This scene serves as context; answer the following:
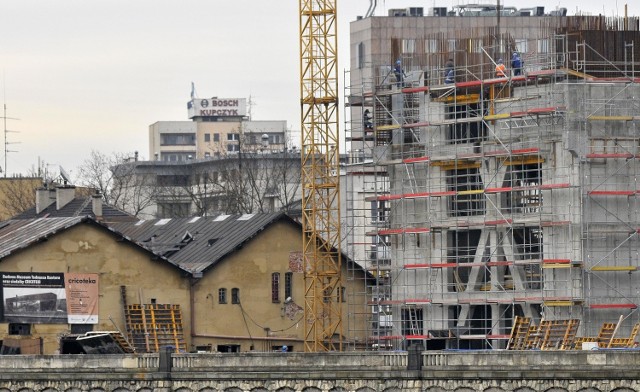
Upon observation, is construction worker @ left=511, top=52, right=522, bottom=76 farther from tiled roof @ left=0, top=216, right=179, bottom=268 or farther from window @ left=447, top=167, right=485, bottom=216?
tiled roof @ left=0, top=216, right=179, bottom=268

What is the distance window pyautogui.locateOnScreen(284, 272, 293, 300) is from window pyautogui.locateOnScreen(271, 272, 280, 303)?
58cm

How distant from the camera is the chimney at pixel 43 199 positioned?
11981 centimetres

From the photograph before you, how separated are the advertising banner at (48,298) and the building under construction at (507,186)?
557 inches

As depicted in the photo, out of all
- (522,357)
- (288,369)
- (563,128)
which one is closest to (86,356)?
(288,369)

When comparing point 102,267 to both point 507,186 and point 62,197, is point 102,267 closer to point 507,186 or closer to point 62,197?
point 62,197

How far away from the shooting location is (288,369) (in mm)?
86562

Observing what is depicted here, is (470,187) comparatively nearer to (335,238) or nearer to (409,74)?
(409,74)

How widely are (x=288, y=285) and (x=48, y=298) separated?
14.7 meters

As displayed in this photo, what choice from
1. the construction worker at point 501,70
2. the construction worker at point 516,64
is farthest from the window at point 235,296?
the construction worker at point 516,64

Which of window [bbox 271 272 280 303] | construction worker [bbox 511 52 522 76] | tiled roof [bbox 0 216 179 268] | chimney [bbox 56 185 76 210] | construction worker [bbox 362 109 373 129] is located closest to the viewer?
construction worker [bbox 511 52 522 76]

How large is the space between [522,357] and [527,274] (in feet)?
67.7

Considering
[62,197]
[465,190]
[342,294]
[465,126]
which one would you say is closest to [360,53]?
[62,197]

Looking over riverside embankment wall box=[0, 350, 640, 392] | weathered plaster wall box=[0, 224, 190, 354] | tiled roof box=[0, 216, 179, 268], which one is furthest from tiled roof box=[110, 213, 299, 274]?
riverside embankment wall box=[0, 350, 640, 392]

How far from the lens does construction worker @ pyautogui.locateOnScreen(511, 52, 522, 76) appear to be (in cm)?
10275
